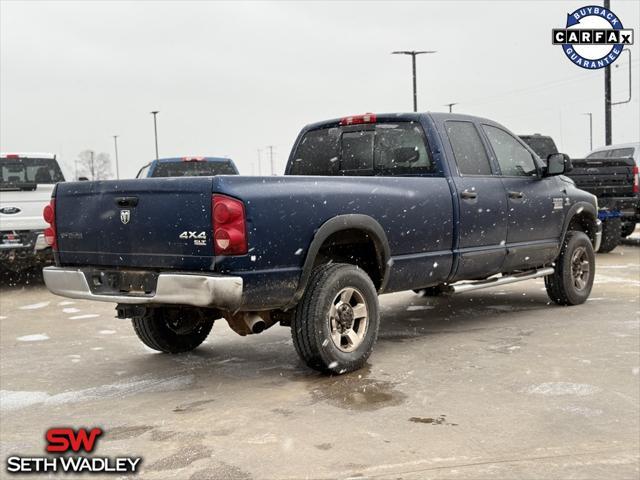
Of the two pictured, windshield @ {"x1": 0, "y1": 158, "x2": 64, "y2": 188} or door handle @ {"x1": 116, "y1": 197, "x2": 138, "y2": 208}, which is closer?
door handle @ {"x1": 116, "y1": 197, "x2": 138, "y2": 208}

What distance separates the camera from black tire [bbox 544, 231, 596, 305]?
8156 mm

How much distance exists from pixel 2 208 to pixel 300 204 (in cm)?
693

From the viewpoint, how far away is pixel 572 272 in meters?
8.32

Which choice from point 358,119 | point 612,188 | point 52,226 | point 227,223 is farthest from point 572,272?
point 612,188

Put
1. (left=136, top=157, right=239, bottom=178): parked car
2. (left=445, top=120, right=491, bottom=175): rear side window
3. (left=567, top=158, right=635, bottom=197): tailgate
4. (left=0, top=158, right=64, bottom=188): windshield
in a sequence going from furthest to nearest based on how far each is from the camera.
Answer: (left=567, top=158, right=635, bottom=197): tailgate < (left=136, top=157, right=239, bottom=178): parked car < (left=0, top=158, right=64, bottom=188): windshield < (left=445, top=120, right=491, bottom=175): rear side window

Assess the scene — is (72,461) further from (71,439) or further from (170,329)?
(170,329)

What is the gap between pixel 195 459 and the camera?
3.88 m

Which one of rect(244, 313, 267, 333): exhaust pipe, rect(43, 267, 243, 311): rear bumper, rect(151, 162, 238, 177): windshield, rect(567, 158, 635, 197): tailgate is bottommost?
rect(244, 313, 267, 333): exhaust pipe

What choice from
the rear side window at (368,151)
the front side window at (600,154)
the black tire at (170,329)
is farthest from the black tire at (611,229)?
the black tire at (170,329)

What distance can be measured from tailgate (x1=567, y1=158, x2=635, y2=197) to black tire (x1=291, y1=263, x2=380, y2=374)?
9.41m

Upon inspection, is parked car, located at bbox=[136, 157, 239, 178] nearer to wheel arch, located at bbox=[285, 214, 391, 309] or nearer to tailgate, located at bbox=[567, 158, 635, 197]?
tailgate, located at bbox=[567, 158, 635, 197]

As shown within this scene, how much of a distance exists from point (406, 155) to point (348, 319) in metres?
1.83

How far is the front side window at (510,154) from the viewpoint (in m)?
7.42

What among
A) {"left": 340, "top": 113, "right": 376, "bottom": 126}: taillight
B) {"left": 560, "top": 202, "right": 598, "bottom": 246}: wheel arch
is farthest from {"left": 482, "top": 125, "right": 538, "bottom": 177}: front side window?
{"left": 340, "top": 113, "right": 376, "bottom": 126}: taillight
